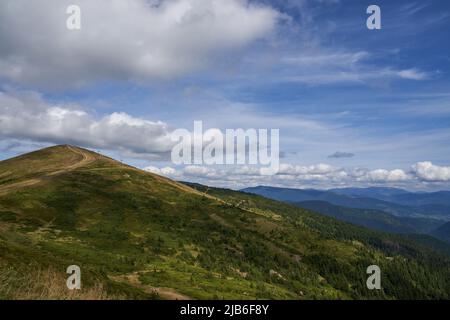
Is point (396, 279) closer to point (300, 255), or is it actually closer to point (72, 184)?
point (300, 255)

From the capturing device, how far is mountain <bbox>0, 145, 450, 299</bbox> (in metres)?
57.8

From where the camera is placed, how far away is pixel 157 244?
96.4m
